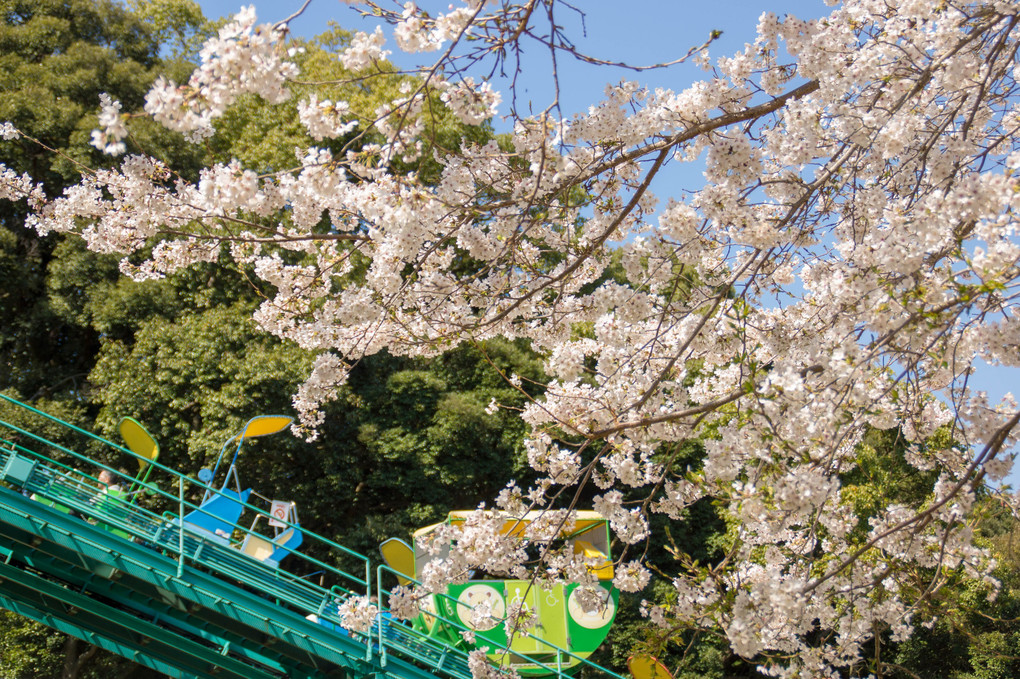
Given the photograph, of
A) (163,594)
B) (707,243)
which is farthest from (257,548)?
(707,243)

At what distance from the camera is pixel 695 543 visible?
45.5 ft

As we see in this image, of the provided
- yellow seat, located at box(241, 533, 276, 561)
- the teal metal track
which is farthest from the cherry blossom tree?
yellow seat, located at box(241, 533, 276, 561)

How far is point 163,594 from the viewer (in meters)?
6.62

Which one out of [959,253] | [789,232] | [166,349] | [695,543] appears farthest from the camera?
[695,543]

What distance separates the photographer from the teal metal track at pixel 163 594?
6.14 meters

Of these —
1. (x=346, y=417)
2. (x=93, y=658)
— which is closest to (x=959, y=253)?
(x=346, y=417)

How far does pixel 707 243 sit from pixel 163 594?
527cm

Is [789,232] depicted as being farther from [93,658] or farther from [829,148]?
[93,658]

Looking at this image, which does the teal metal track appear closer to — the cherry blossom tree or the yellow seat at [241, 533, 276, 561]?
the yellow seat at [241, 533, 276, 561]

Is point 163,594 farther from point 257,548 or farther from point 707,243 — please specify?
point 707,243

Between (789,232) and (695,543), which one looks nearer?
(789,232)

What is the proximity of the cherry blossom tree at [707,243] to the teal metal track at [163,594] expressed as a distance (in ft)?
8.14

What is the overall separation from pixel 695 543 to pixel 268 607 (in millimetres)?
8957

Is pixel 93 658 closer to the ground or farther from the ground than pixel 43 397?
closer to the ground
